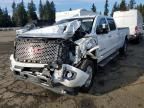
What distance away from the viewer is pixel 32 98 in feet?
19.9

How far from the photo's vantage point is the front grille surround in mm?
5703

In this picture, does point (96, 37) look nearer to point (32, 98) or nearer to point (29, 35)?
point (29, 35)

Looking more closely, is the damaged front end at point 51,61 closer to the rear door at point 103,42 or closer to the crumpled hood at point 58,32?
the crumpled hood at point 58,32

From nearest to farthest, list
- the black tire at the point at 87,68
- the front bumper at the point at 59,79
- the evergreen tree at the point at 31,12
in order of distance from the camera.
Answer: the front bumper at the point at 59,79
the black tire at the point at 87,68
the evergreen tree at the point at 31,12

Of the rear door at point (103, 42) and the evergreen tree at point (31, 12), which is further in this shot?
the evergreen tree at point (31, 12)

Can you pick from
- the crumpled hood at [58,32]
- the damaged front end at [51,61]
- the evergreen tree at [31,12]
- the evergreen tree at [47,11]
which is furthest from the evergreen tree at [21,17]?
the damaged front end at [51,61]

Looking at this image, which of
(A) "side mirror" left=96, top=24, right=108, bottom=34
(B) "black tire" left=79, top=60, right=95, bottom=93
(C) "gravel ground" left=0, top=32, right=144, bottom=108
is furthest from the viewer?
(A) "side mirror" left=96, top=24, right=108, bottom=34

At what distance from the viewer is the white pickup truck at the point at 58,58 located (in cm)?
555

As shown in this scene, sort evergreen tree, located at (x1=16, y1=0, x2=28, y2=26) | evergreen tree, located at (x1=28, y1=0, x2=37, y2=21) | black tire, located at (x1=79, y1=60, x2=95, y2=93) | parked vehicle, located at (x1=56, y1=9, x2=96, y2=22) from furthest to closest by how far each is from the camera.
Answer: evergreen tree, located at (x1=28, y1=0, x2=37, y2=21) → evergreen tree, located at (x1=16, y1=0, x2=28, y2=26) → parked vehicle, located at (x1=56, y1=9, x2=96, y2=22) → black tire, located at (x1=79, y1=60, x2=95, y2=93)

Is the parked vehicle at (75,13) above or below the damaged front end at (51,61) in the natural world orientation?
above

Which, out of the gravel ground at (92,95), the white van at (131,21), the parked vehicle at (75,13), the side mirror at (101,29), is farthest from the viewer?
the parked vehicle at (75,13)

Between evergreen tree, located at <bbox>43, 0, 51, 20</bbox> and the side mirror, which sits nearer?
the side mirror

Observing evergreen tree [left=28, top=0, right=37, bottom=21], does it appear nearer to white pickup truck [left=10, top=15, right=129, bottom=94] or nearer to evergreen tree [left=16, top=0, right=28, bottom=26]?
evergreen tree [left=16, top=0, right=28, bottom=26]

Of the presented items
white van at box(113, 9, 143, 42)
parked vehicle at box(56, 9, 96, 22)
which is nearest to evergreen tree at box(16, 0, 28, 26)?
parked vehicle at box(56, 9, 96, 22)
